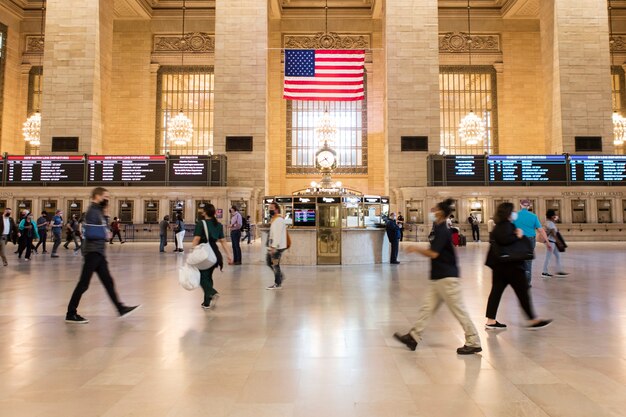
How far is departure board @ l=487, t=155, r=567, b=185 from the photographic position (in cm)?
1917

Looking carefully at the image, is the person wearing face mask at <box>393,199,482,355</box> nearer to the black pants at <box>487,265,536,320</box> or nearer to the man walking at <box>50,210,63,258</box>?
the black pants at <box>487,265,536,320</box>

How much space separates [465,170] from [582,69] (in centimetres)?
784

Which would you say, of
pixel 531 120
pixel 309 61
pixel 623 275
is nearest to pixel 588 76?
pixel 531 120

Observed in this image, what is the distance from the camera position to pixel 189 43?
2847 centimetres

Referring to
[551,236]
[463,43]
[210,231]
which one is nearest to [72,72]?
[210,231]

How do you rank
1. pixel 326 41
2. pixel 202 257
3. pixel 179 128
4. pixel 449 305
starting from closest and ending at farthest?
pixel 449 305 < pixel 202 257 < pixel 179 128 < pixel 326 41

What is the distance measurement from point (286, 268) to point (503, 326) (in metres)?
6.47

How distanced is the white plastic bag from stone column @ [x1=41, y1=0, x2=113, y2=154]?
1745cm

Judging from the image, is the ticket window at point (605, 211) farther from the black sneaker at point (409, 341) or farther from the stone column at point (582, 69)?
the black sneaker at point (409, 341)

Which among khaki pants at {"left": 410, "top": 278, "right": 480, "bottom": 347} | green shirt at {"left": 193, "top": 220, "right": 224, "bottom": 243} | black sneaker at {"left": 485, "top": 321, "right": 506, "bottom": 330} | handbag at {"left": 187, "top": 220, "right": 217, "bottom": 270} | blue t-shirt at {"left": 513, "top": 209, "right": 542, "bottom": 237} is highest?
→ blue t-shirt at {"left": 513, "top": 209, "right": 542, "bottom": 237}

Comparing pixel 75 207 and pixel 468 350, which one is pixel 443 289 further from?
pixel 75 207

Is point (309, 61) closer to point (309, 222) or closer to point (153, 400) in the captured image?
point (309, 222)

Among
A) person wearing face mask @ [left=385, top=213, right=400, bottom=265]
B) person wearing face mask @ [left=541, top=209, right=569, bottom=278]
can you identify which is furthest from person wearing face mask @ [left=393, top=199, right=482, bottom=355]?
person wearing face mask @ [left=385, top=213, right=400, bottom=265]

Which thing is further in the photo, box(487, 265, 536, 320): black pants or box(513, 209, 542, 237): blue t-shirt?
box(513, 209, 542, 237): blue t-shirt
